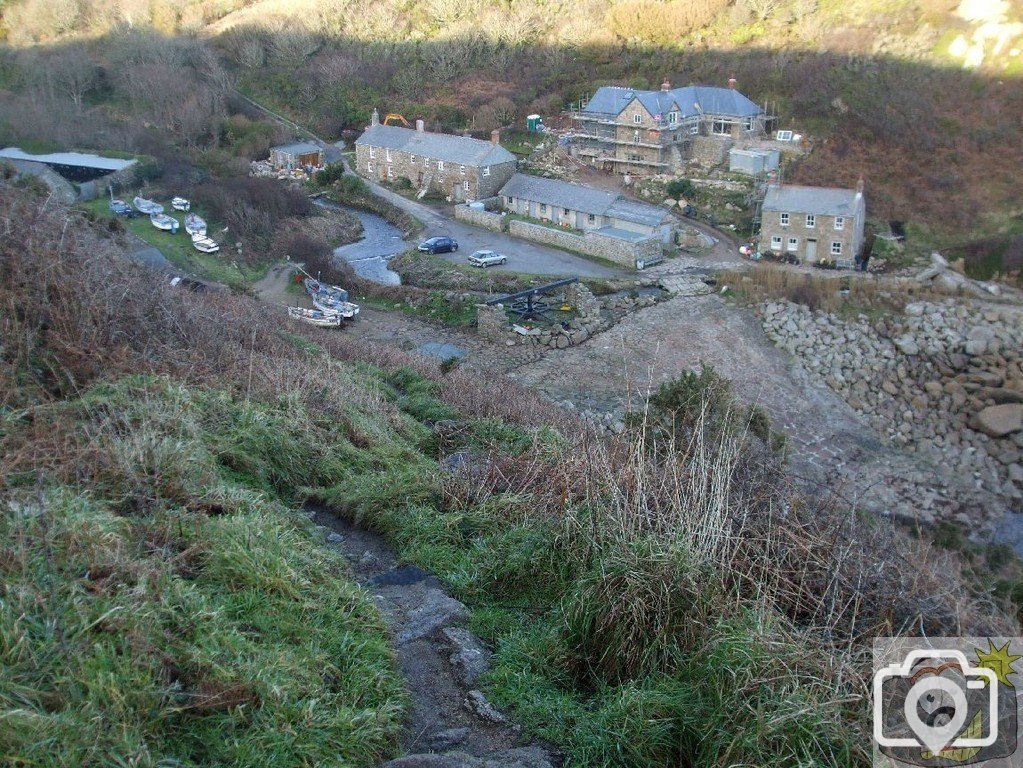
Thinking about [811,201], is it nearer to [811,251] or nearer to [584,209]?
[811,251]

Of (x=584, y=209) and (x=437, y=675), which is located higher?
(x=437, y=675)

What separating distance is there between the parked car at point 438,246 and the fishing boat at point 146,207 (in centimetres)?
943

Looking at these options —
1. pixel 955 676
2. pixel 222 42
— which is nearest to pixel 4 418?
pixel 955 676

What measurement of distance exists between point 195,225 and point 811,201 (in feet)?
65.5

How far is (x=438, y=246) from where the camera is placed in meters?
27.2

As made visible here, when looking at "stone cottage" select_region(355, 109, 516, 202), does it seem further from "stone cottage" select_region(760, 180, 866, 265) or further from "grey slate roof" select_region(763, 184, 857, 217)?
"stone cottage" select_region(760, 180, 866, 265)

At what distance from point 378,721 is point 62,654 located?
130 centimetres

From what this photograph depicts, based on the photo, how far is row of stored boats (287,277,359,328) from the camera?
855 inches

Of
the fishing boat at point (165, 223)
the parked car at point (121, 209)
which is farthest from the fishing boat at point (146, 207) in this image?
the fishing boat at point (165, 223)

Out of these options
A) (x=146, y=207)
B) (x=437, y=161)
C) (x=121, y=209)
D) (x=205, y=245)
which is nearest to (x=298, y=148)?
(x=437, y=161)

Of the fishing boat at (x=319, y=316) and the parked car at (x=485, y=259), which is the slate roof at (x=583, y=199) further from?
the fishing boat at (x=319, y=316)

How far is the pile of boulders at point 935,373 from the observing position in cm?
1870

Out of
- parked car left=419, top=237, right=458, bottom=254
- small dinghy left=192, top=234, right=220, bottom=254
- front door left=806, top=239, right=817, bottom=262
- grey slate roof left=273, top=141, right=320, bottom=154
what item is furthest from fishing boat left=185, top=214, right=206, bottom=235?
front door left=806, top=239, right=817, bottom=262

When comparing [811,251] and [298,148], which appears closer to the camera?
[811,251]
